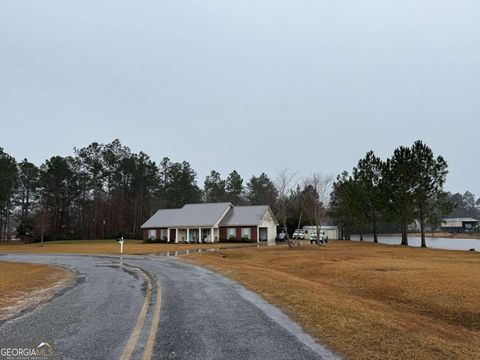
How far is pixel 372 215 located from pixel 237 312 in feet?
212

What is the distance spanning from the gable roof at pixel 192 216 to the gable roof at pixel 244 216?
1.13 meters

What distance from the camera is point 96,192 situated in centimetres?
9694

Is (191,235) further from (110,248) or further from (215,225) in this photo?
(110,248)

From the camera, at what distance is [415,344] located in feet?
24.3

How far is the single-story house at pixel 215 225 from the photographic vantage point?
64812 mm

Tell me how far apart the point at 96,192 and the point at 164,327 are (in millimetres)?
93826

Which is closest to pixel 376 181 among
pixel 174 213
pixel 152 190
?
pixel 174 213

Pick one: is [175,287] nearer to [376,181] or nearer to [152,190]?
[376,181]

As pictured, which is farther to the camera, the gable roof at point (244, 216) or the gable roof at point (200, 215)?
the gable roof at point (200, 215)

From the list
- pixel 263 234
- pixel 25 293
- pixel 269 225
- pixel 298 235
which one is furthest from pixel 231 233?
pixel 25 293

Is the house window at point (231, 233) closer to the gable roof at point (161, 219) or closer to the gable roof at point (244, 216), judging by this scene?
the gable roof at point (244, 216)

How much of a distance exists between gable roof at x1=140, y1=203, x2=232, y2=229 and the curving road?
172 feet

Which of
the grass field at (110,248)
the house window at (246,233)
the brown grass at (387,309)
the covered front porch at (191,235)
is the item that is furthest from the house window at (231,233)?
the brown grass at (387,309)

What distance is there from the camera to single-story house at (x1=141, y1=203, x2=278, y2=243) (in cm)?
6481
